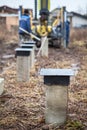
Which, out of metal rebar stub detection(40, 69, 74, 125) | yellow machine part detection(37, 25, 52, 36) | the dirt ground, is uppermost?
metal rebar stub detection(40, 69, 74, 125)

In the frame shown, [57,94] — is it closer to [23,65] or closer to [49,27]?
[23,65]

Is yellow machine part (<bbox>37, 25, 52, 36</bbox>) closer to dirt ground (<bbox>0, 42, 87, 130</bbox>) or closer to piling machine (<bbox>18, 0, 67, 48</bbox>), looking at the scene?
piling machine (<bbox>18, 0, 67, 48</bbox>)

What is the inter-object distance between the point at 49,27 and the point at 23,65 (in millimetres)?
11829

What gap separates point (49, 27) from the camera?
71.3 feet

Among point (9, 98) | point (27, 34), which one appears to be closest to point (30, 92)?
point (9, 98)

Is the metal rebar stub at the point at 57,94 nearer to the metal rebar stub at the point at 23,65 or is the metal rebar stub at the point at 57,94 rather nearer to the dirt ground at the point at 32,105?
the dirt ground at the point at 32,105

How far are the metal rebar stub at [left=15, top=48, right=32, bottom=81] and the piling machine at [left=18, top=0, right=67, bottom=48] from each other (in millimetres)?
11270

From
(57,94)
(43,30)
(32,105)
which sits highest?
(57,94)

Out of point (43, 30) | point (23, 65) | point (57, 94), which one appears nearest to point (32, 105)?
point (57, 94)

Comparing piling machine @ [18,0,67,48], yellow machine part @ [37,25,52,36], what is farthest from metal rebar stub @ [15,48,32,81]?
yellow machine part @ [37,25,52,36]

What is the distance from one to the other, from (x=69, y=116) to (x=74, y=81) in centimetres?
350

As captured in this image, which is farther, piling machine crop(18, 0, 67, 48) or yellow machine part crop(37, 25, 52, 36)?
yellow machine part crop(37, 25, 52, 36)

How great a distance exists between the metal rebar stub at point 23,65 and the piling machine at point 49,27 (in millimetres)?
11270

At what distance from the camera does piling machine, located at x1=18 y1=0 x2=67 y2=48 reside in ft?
69.8
